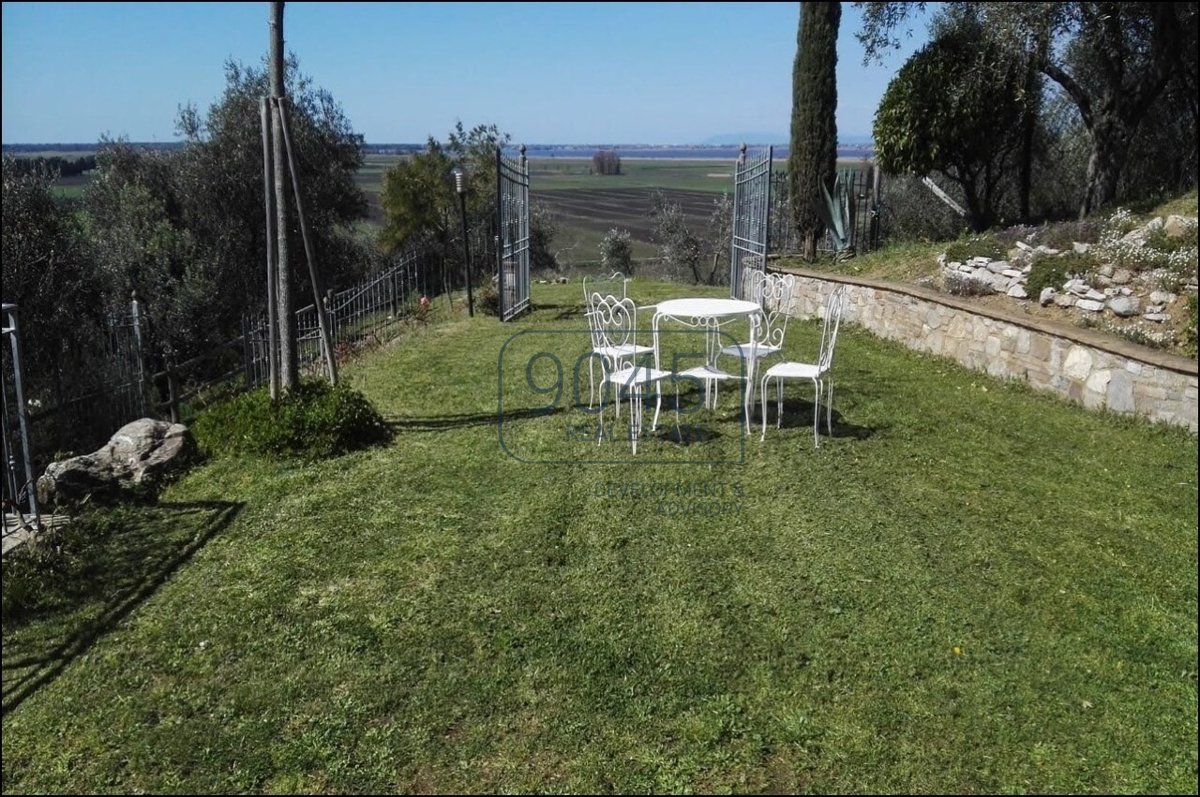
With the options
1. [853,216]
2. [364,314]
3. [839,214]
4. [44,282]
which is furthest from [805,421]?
[44,282]

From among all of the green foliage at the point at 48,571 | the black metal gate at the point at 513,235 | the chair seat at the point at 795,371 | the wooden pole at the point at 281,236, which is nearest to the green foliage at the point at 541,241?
the black metal gate at the point at 513,235

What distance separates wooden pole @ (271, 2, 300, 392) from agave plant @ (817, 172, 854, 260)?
8.22 meters

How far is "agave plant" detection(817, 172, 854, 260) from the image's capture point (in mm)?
11672

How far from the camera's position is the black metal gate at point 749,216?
34.0 ft

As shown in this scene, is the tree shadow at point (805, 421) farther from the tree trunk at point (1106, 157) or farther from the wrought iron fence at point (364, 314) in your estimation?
the wrought iron fence at point (364, 314)

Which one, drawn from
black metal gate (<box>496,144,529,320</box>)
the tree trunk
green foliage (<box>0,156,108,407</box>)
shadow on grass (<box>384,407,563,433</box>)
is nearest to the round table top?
shadow on grass (<box>384,407,563,433</box>)

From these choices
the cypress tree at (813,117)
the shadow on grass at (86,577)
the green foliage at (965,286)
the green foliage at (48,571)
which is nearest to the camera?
the shadow on grass at (86,577)

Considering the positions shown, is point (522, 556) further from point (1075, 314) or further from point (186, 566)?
point (1075, 314)

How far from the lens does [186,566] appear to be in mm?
4039

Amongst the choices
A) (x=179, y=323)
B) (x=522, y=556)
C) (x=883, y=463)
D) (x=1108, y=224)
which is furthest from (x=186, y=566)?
(x=179, y=323)

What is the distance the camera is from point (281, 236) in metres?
5.54

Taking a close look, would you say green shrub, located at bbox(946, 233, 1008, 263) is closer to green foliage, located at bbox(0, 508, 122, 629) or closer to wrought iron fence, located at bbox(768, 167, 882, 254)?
wrought iron fence, located at bbox(768, 167, 882, 254)

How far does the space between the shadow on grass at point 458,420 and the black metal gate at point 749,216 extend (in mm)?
4832

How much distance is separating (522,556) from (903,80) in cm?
920
